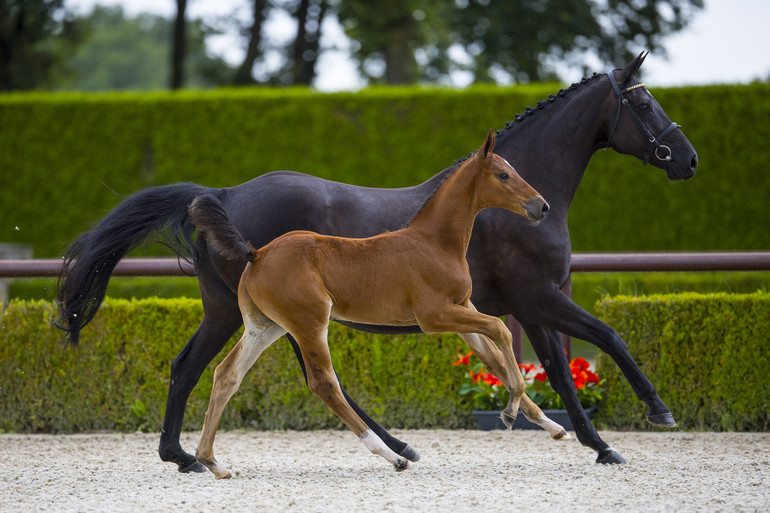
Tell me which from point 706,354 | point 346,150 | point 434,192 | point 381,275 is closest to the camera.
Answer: point 381,275

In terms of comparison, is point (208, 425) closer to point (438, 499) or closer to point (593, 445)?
point (438, 499)

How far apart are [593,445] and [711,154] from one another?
8021mm

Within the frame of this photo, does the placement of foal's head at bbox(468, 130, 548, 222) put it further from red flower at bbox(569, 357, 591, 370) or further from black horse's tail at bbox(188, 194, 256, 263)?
red flower at bbox(569, 357, 591, 370)

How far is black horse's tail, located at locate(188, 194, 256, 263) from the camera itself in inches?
155

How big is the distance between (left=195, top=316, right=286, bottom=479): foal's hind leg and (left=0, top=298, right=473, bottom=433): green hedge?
6.18 ft

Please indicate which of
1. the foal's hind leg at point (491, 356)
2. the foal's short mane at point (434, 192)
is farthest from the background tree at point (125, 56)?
the foal's hind leg at point (491, 356)

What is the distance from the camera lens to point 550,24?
58.6 feet

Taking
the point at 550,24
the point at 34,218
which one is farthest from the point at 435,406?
the point at 550,24

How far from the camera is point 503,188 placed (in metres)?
3.87

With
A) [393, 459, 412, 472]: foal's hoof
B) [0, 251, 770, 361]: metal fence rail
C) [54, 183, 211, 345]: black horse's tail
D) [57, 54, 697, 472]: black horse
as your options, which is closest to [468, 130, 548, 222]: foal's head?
[57, 54, 697, 472]: black horse

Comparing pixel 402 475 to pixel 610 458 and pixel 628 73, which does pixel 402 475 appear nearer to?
pixel 610 458

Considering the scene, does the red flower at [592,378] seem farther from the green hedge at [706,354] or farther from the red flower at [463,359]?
the red flower at [463,359]

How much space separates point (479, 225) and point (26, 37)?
16.2 m

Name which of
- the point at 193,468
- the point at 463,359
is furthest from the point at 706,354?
the point at 193,468
